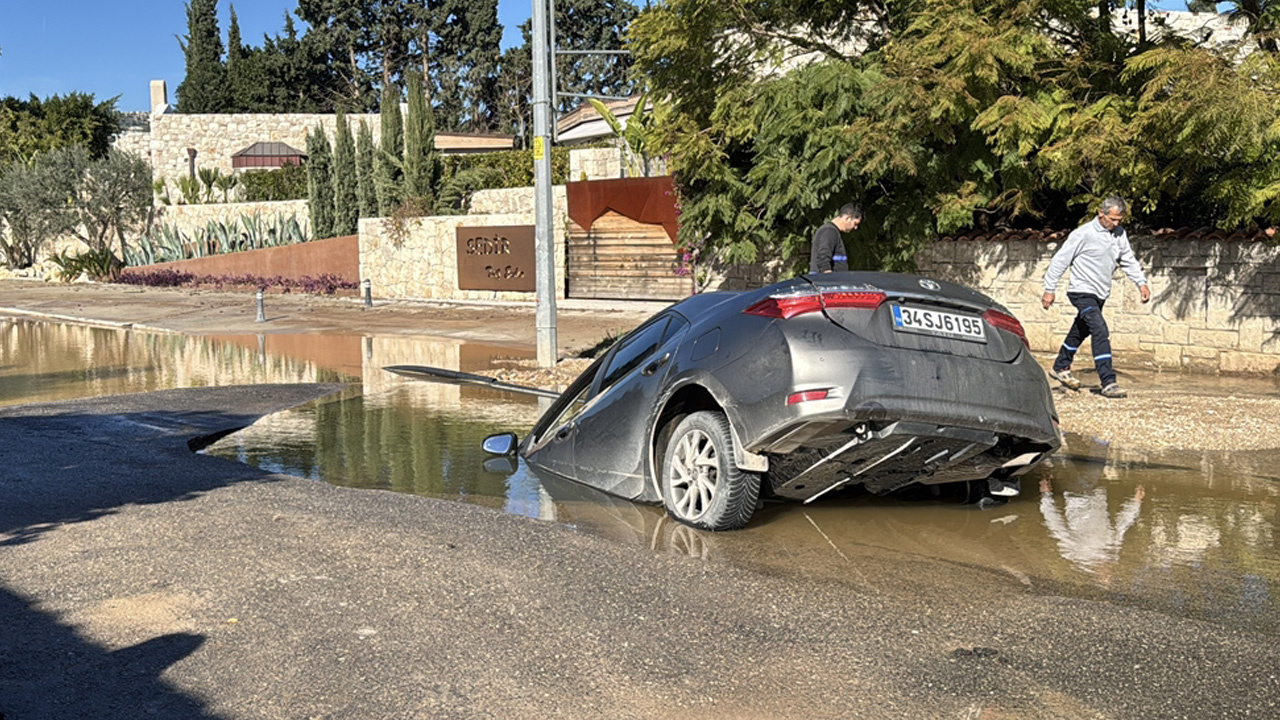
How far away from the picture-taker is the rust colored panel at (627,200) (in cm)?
2420

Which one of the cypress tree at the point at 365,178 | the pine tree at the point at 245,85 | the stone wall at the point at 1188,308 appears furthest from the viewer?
the pine tree at the point at 245,85

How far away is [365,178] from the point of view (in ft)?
117

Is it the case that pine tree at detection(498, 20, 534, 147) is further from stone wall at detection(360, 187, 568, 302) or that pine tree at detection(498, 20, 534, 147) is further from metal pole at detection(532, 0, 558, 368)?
metal pole at detection(532, 0, 558, 368)

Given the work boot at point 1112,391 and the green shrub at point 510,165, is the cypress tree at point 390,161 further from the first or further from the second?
the work boot at point 1112,391

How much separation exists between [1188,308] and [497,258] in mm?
16728

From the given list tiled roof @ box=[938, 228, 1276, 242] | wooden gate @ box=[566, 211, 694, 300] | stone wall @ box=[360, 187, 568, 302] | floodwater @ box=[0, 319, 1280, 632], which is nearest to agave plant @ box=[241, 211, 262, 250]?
stone wall @ box=[360, 187, 568, 302]

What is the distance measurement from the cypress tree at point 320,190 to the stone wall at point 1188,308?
26011 millimetres

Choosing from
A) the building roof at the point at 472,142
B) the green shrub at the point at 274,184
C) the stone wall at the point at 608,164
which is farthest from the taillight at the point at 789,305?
the building roof at the point at 472,142

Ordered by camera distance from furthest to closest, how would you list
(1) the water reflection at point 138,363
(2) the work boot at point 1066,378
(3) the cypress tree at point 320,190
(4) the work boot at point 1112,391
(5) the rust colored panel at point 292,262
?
1. (3) the cypress tree at point 320,190
2. (5) the rust colored panel at point 292,262
3. (1) the water reflection at point 138,363
4. (2) the work boot at point 1066,378
5. (4) the work boot at point 1112,391

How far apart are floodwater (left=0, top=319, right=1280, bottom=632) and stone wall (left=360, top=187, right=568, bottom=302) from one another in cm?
1531

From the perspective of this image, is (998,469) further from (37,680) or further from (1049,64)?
(1049,64)

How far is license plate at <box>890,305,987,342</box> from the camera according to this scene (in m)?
6.25

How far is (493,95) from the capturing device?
256ft

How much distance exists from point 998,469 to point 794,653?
278 centimetres
